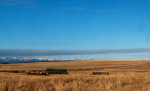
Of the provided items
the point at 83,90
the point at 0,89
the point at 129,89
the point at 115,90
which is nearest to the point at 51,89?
the point at 83,90

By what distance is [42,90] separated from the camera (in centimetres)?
1405

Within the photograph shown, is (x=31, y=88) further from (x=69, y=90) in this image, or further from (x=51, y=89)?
(x=69, y=90)

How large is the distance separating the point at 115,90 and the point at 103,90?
31.2 inches

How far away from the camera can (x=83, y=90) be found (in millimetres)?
14289

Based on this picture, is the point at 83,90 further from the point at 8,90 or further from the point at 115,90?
the point at 8,90

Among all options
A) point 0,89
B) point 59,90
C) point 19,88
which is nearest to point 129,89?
point 59,90

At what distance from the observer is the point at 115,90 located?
1436cm

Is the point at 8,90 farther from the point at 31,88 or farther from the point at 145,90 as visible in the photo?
the point at 145,90

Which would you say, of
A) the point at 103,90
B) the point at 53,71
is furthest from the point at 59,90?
the point at 53,71

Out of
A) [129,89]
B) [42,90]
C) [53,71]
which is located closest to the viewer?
[42,90]

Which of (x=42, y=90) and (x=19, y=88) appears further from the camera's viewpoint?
(x=19, y=88)

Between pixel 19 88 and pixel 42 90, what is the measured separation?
6.40 feet

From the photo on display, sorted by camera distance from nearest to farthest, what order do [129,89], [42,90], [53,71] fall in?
[42,90]
[129,89]
[53,71]

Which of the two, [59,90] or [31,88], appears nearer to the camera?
[59,90]
